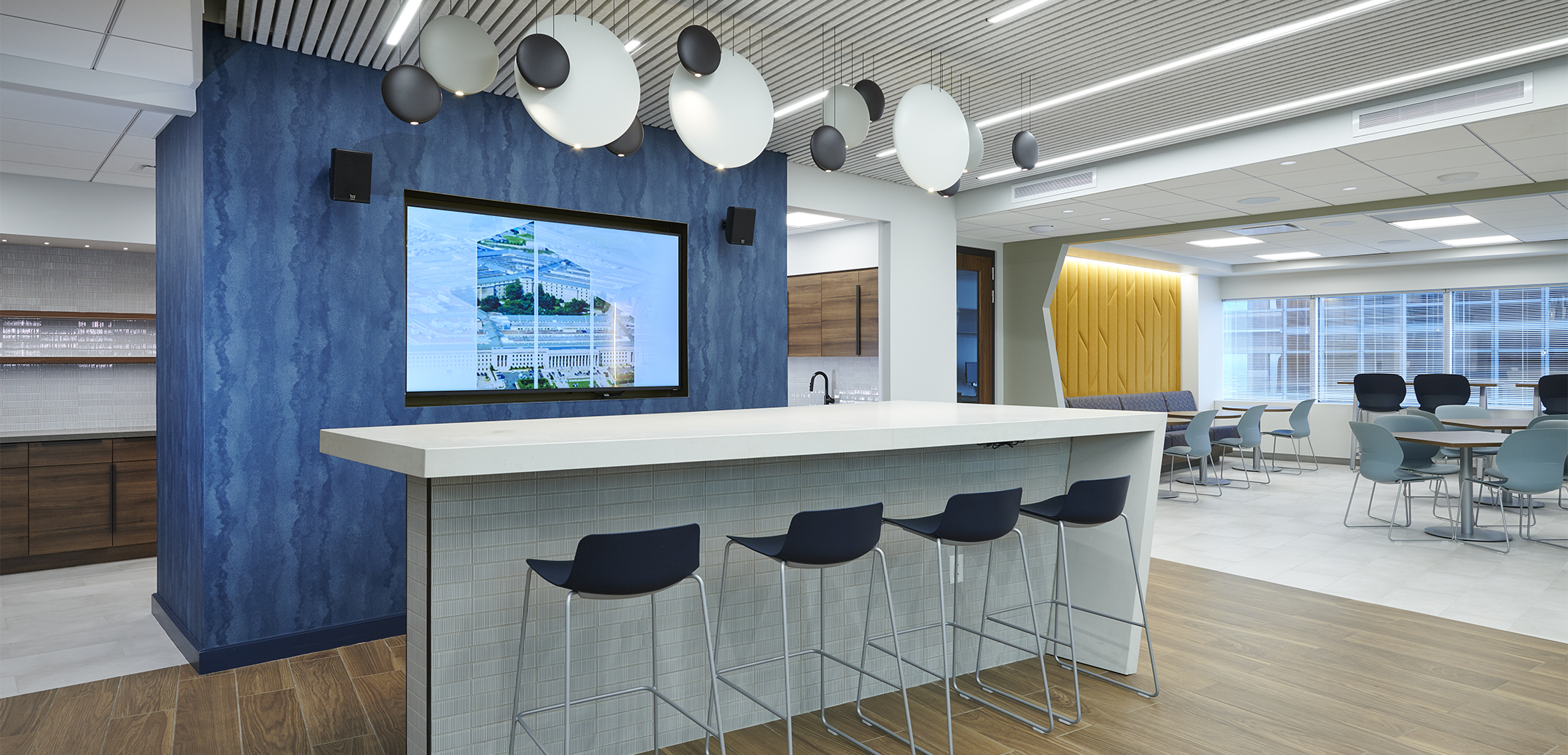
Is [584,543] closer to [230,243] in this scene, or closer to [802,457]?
[802,457]

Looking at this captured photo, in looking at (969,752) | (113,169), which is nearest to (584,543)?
(969,752)

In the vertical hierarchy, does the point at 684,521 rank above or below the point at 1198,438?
above

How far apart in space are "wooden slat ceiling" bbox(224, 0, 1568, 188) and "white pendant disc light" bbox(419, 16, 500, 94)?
0.71 meters

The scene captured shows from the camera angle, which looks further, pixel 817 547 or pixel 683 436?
pixel 817 547

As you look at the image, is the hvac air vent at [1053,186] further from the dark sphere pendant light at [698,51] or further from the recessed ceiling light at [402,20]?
the recessed ceiling light at [402,20]

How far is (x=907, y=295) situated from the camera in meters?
6.83

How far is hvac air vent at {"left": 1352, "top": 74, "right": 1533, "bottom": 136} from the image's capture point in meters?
4.27

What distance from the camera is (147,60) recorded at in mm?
3428

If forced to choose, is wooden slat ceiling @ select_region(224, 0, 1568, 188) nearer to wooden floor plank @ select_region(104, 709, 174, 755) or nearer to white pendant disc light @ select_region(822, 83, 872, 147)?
white pendant disc light @ select_region(822, 83, 872, 147)

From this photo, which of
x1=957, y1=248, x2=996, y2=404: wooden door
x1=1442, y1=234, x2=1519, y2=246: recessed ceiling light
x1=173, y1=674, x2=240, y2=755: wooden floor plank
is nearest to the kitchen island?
x1=173, y1=674, x2=240, y2=755: wooden floor plank

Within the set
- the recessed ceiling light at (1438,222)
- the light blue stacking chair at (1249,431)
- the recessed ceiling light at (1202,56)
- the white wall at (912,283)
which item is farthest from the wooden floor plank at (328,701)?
the recessed ceiling light at (1438,222)

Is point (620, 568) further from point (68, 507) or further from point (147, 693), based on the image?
point (68, 507)

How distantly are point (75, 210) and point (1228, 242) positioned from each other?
10.2 meters

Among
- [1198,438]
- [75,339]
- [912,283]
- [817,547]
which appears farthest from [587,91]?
[1198,438]
